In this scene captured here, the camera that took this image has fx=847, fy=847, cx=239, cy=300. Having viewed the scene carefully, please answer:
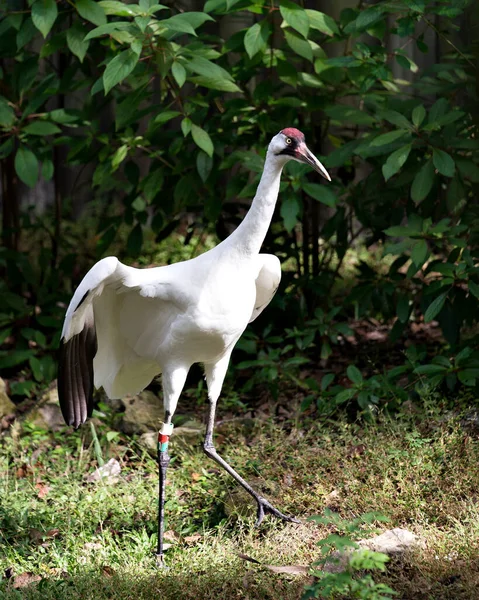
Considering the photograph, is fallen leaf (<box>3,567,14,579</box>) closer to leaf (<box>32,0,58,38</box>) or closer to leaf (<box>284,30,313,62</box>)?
leaf (<box>32,0,58,38</box>)

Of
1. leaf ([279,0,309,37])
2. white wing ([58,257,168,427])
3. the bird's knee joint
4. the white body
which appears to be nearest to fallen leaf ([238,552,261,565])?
the bird's knee joint

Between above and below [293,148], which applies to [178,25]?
above

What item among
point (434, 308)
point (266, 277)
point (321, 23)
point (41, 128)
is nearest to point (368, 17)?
point (321, 23)

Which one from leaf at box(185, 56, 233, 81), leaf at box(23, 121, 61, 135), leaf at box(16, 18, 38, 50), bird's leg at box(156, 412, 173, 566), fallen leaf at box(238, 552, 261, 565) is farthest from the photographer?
leaf at box(23, 121, 61, 135)

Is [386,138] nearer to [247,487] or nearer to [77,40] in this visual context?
[77,40]

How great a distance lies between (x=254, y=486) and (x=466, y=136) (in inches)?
86.3

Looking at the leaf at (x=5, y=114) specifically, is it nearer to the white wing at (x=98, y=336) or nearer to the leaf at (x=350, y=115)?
the white wing at (x=98, y=336)

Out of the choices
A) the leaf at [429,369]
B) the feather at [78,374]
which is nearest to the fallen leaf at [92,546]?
the feather at [78,374]

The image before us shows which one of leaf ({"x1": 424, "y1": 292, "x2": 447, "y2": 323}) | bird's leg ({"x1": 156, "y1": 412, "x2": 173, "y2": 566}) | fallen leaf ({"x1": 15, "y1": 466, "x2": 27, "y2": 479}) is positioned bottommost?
fallen leaf ({"x1": 15, "y1": 466, "x2": 27, "y2": 479})

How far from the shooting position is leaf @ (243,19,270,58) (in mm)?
4316

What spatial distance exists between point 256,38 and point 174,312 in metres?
1.60

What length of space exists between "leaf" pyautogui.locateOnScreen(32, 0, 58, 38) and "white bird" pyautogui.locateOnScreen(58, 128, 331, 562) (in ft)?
4.68

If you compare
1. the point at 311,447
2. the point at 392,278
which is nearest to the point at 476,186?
the point at 392,278

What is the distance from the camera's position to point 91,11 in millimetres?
4297
